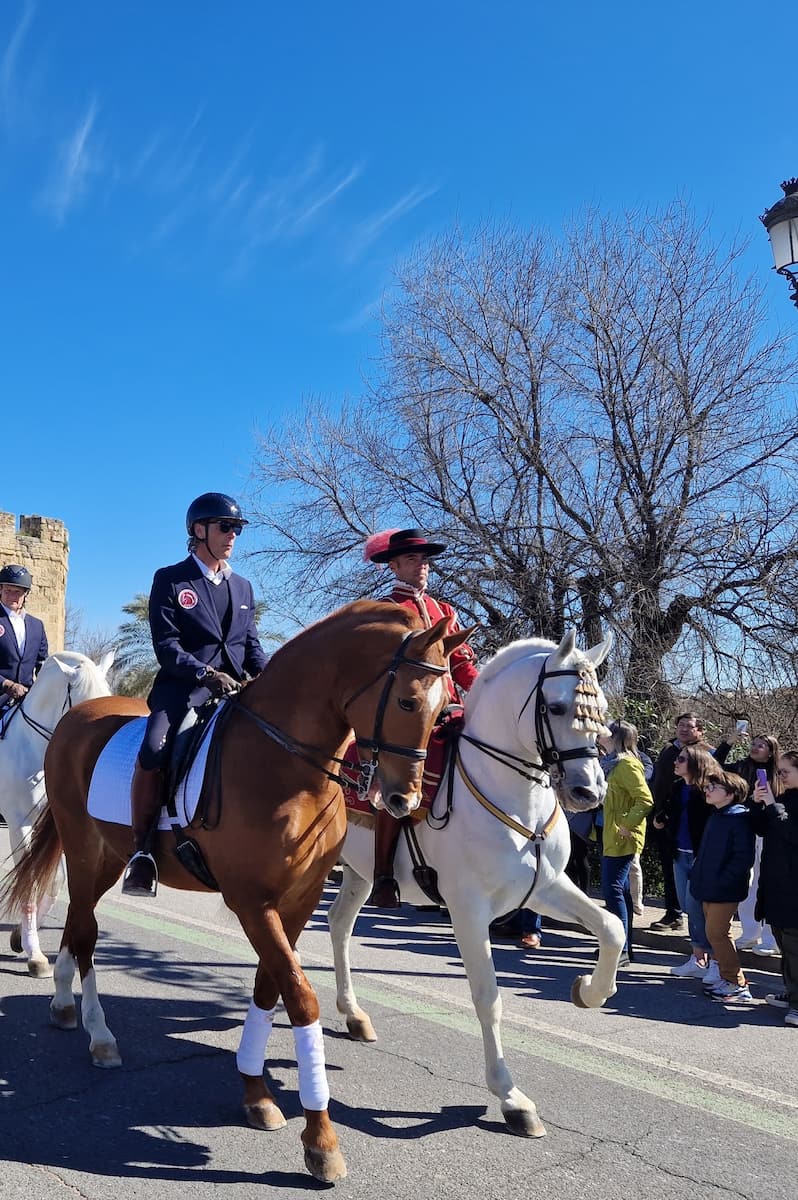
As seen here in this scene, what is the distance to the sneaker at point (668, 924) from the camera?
9.89 metres

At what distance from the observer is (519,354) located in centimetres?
1609

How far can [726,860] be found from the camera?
776cm

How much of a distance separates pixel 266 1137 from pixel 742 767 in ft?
22.6

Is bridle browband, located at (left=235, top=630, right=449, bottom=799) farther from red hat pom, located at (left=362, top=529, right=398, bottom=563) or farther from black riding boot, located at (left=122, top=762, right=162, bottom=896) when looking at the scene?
red hat pom, located at (left=362, top=529, right=398, bottom=563)

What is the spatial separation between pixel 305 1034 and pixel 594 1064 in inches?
89.0

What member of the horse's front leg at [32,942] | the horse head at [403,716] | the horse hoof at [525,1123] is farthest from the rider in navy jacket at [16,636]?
the horse hoof at [525,1123]

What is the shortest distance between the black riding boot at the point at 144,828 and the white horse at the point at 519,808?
1394 millimetres

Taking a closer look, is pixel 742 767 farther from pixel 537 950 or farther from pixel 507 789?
pixel 507 789

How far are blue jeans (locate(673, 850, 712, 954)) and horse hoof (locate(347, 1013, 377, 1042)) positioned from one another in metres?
→ 3.47

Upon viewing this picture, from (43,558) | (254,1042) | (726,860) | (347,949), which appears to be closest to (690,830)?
(726,860)

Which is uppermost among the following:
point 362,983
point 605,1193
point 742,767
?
point 742,767

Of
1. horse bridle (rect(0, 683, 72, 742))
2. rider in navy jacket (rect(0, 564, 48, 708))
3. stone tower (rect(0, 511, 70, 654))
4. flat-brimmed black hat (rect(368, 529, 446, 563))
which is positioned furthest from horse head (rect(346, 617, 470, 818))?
stone tower (rect(0, 511, 70, 654))

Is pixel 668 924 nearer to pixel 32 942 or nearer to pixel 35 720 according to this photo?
pixel 32 942

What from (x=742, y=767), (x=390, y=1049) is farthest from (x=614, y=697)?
(x=390, y=1049)
